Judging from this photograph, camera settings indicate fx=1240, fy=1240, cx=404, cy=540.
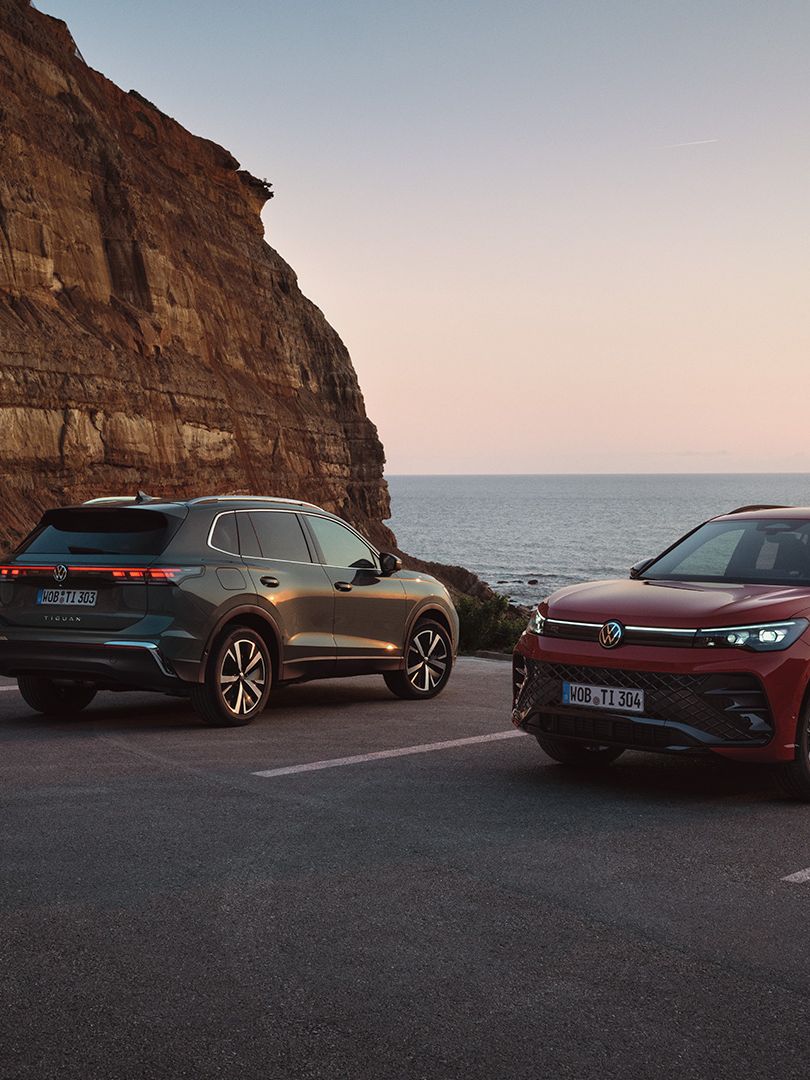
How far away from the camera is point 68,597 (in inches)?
368

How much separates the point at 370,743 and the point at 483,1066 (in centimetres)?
544

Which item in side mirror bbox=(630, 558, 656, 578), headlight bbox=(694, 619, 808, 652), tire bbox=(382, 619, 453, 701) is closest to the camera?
headlight bbox=(694, 619, 808, 652)

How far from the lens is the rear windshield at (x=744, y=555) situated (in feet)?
25.4

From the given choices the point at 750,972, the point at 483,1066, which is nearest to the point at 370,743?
the point at 750,972

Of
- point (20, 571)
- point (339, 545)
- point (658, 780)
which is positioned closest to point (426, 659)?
point (339, 545)

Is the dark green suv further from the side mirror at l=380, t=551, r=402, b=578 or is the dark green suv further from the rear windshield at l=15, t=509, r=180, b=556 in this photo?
the side mirror at l=380, t=551, r=402, b=578

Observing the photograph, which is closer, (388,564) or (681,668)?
(681,668)

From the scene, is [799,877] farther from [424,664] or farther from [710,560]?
[424,664]

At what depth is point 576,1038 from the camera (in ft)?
12.1

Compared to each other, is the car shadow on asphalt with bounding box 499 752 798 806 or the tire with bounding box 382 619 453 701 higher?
the tire with bounding box 382 619 453 701

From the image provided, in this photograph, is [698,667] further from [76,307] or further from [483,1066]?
[76,307]

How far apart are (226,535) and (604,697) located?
3.90 meters

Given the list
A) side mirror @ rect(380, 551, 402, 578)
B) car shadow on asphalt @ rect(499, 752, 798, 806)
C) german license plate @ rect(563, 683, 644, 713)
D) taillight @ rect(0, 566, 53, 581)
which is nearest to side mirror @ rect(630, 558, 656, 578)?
car shadow on asphalt @ rect(499, 752, 798, 806)

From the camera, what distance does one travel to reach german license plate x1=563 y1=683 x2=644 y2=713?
22.8ft
